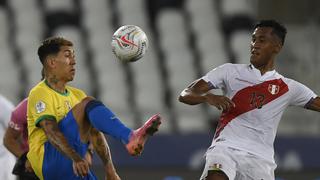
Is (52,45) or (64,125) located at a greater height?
(52,45)

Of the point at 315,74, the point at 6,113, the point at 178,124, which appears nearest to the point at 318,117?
the point at 315,74

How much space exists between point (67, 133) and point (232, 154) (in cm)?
115

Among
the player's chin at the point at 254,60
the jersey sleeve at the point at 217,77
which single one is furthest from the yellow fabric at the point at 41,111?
the player's chin at the point at 254,60

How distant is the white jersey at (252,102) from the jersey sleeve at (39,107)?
3.56 feet

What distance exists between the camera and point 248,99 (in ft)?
24.5

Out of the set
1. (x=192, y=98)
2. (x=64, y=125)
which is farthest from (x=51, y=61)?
(x=192, y=98)

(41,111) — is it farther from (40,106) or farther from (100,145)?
(100,145)

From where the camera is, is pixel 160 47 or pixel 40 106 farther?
pixel 160 47

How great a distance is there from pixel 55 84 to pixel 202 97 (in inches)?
40.9

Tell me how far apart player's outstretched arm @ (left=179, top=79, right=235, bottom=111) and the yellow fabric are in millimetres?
768

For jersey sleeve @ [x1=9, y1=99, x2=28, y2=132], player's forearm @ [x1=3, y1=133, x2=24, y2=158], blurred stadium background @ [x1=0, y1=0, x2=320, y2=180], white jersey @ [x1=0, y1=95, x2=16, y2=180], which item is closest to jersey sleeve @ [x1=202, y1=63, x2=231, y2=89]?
jersey sleeve @ [x1=9, y1=99, x2=28, y2=132]

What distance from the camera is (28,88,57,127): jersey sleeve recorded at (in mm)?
7176

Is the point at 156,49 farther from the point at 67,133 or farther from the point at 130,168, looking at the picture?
the point at 67,133

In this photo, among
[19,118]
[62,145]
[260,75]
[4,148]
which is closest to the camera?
[62,145]
